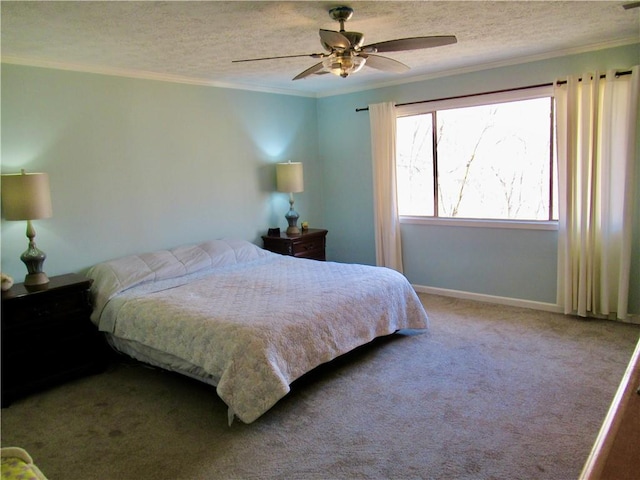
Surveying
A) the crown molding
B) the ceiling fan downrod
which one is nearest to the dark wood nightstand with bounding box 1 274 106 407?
the crown molding

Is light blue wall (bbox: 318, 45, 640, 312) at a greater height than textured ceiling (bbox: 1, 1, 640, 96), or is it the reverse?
textured ceiling (bbox: 1, 1, 640, 96)

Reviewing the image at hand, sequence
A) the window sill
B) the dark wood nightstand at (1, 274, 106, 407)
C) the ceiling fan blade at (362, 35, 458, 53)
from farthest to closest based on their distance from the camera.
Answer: the window sill → the dark wood nightstand at (1, 274, 106, 407) → the ceiling fan blade at (362, 35, 458, 53)

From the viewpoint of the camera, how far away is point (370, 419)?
2705 mm

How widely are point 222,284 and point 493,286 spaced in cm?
273

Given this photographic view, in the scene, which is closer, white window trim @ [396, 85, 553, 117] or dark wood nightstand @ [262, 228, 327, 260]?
white window trim @ [396, 85, 553, 117]

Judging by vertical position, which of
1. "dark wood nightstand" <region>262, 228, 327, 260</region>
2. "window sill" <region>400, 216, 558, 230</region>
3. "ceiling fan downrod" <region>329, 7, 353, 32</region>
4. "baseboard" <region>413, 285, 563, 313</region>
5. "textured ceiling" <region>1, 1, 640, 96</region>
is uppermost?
"textured ceiling" <region>1, 1, 640, 96</region>

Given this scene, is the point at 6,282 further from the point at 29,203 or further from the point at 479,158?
the point at 479,158

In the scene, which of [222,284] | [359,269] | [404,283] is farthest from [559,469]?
[222,284]

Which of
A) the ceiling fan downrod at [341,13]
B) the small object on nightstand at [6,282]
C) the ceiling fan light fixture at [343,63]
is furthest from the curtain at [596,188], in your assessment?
the small object on nightstand at [6,282]

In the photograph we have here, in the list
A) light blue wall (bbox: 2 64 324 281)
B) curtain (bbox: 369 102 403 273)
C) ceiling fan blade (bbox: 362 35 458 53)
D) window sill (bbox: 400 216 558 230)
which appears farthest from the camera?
curtain (bbox: 369 102 403 273)

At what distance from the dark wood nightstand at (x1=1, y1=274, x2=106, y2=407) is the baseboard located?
3.34 metres

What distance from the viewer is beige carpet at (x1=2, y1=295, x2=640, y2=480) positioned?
231 centimetres

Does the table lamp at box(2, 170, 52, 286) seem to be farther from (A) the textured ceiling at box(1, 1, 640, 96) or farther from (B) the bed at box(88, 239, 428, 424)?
(A) the textured ceiling at box(1, 1, 640, 96)

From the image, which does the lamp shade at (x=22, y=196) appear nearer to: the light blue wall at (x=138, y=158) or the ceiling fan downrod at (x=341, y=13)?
the light blue wall at (x=138, y=158)
